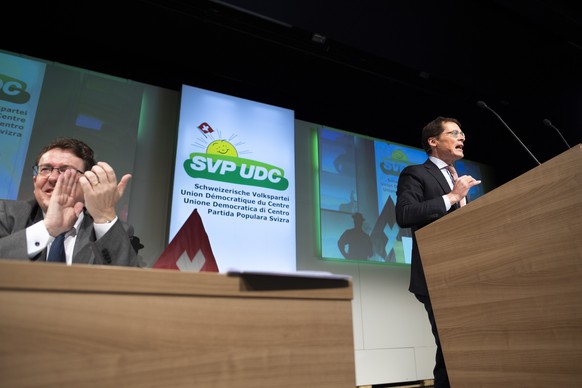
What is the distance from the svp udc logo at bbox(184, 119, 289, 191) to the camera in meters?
2.63

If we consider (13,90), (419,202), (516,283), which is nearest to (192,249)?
(516,283)

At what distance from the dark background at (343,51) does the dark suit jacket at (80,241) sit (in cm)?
180

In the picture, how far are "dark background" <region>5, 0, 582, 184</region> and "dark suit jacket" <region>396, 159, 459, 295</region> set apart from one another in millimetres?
1484

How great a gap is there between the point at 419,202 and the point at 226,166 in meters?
1.59

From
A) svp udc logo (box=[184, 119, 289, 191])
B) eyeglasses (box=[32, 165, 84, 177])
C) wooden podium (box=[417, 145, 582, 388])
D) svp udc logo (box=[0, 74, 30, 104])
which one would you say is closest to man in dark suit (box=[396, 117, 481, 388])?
wooden podium (box=[417, 145, 582, 388])

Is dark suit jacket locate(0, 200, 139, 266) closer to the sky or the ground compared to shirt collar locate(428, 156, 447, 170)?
closer to the ground

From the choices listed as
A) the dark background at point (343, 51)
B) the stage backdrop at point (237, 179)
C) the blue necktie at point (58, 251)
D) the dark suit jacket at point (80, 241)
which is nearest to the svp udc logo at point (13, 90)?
the dark background at point (343, 51)

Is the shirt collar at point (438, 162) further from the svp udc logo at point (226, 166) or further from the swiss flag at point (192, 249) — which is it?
the svp udc logo at point (226, 166)

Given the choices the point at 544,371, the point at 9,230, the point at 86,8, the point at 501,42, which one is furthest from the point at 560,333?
the point at 86,8

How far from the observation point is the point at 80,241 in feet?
3.74

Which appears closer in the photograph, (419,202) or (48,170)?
(48,170)

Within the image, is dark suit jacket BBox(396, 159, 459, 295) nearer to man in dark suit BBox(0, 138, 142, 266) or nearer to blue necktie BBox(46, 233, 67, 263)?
man in dark suit BBox(0, 138, 142, 266)

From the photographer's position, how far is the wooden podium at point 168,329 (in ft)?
1.33

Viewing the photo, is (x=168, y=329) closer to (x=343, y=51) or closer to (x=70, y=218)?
(x=70, y=218)
